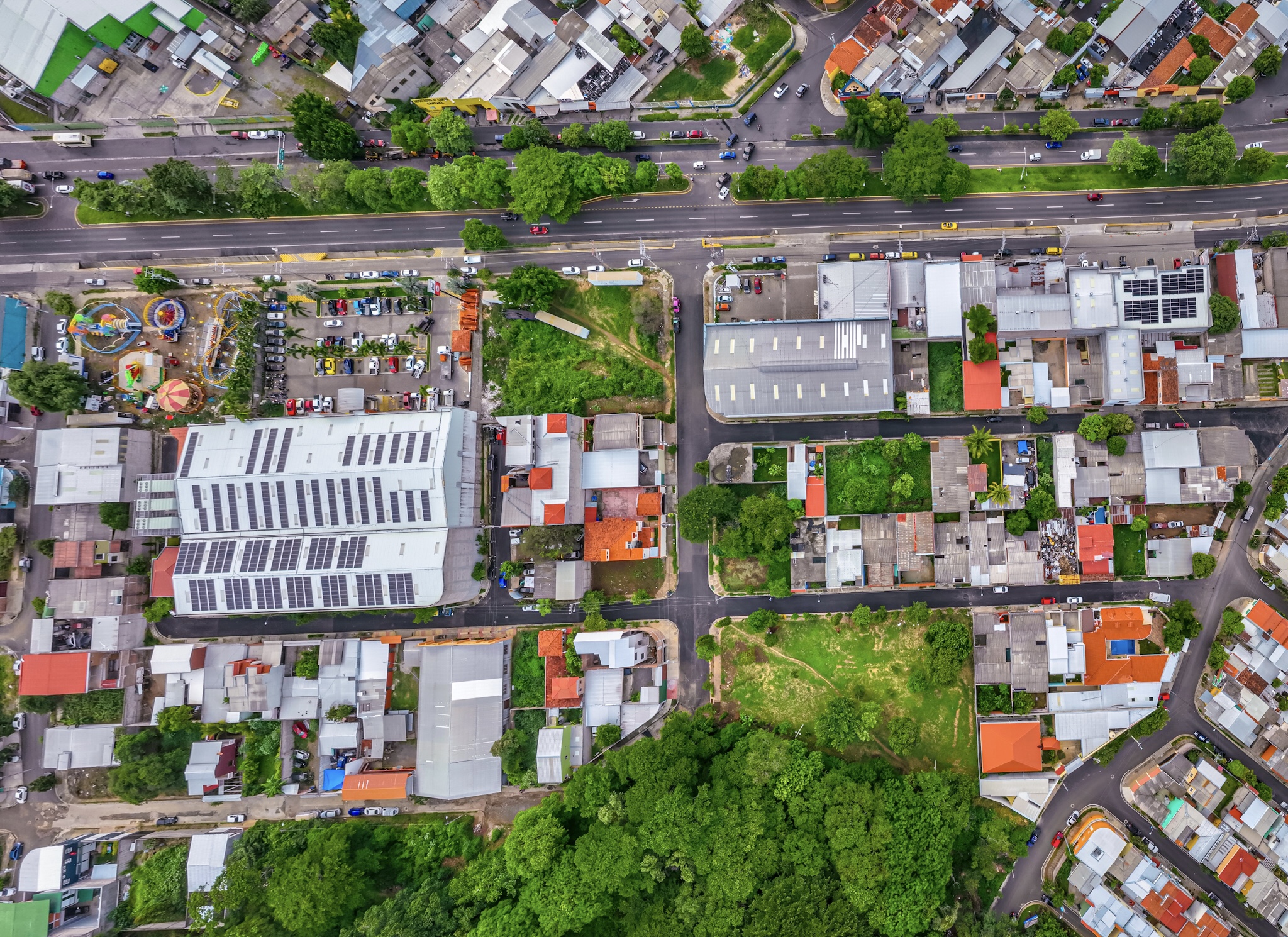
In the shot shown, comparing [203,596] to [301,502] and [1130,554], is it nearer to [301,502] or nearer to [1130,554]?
[301,502]

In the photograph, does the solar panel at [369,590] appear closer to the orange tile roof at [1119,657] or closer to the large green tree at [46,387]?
the large green tree at [46,387]

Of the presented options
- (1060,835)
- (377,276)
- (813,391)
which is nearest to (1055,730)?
(1060,835)

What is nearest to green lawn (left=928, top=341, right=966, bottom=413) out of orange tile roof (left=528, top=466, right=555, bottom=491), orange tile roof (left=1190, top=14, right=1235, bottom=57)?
orange tile roof (left=528, top=466, right=555, bottom=491)

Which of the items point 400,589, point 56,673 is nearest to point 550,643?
point 400,589

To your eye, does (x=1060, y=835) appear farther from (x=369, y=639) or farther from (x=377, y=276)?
(x=377, y=276)

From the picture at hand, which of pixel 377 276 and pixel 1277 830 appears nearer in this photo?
pixel 1277 830

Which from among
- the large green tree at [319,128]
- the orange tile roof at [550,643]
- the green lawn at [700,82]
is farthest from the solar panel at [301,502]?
the green lawn at [700,82]
